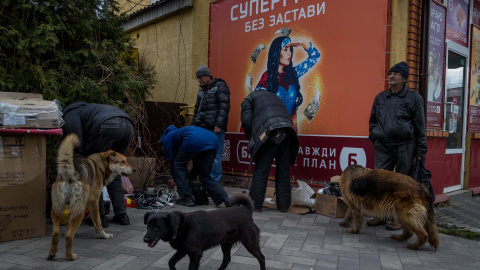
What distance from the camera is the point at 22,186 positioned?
13.6 ft

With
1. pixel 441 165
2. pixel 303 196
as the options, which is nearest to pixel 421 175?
pixel 303 196

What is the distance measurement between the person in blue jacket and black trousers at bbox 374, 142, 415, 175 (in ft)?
7.33

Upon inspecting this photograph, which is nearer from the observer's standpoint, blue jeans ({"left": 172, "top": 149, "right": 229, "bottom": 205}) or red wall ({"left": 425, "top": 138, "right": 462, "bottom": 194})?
blue jeans ({"left": 172, "top": 149, "right": 229, "bottom": 205})

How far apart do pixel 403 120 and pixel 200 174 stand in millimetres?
2993

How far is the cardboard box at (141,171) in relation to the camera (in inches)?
282

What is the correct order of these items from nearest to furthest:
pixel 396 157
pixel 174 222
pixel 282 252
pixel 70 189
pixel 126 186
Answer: pixel 174 222 → pixel 70 189 → pixel 282 252 → pixel 396 157 → pixel 126 186

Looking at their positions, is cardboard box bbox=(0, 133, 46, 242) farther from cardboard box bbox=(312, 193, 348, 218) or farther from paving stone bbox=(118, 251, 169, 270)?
cardboard box bbox=(312, 193, 348, 218)

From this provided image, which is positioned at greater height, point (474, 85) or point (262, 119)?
point (474, 85)

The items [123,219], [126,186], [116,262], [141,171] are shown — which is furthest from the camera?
[141,171]

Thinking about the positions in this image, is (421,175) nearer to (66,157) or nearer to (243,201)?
(243,201)

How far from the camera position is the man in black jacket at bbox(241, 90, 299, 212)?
5711 millimetres

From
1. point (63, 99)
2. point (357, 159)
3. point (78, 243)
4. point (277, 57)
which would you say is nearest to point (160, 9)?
point (277, 57)

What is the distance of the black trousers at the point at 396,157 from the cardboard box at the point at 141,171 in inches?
161

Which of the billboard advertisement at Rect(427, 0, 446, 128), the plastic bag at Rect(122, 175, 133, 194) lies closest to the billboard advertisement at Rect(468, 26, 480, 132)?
the billboard advertisement at Rect(427, 0, 446, 128)
